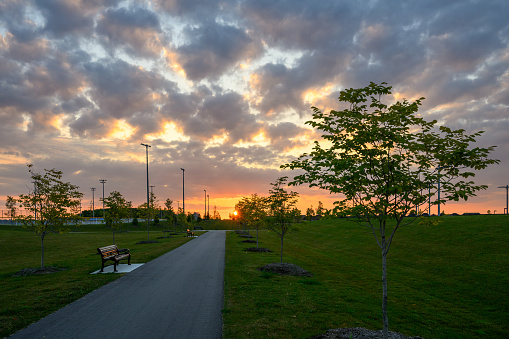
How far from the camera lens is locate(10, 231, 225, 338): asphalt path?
7.00 m

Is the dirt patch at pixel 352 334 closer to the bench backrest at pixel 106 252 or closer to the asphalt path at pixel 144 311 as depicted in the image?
the asphalt path at pixel 144 311

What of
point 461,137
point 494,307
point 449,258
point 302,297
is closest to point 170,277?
point 302,297

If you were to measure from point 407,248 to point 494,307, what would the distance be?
14901mm

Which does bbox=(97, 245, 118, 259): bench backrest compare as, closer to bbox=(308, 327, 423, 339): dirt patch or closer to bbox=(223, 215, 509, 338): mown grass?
bbox=(223, 215, 509, 338): mown grass

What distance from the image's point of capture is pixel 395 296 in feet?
40.3

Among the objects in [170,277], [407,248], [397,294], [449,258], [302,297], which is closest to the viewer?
[302,297]

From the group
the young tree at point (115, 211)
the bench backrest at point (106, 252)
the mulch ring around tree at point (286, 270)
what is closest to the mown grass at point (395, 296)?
the mulch ring around tree at point (286, 270)

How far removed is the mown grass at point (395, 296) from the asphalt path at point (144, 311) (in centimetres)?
67

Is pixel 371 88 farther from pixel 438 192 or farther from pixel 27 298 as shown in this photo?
pixel 27 298

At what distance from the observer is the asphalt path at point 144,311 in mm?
7004

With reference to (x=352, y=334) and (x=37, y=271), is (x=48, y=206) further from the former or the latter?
(x=352, y=334)

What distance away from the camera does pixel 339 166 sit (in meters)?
6.44

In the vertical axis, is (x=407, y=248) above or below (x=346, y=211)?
below

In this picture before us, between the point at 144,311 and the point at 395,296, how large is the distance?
9.91m
